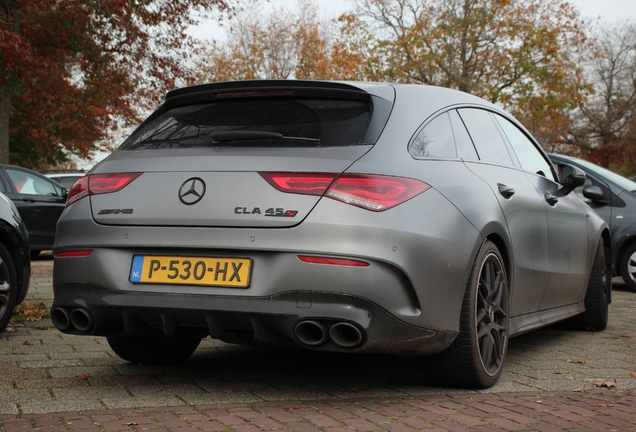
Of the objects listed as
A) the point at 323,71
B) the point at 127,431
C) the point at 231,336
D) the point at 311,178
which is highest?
the point at 323,71

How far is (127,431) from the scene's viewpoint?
3.43m

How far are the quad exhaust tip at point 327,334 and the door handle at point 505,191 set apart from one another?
1514 millimetres

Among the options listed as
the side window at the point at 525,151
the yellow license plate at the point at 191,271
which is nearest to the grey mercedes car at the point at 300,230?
the yellow license plate at the point at 191,271

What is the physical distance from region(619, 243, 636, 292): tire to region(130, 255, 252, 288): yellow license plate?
27.1 ft

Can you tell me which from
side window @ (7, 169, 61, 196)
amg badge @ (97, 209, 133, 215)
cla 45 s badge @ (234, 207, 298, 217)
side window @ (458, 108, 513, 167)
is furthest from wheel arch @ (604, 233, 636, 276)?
side window @ (7, 169, 61, 196)

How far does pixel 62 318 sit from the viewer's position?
4.29m

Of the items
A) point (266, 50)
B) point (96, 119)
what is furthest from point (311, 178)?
point (266, 50)

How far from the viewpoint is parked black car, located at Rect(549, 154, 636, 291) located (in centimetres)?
1084

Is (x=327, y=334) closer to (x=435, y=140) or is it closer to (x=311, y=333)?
(x=311, y=333)

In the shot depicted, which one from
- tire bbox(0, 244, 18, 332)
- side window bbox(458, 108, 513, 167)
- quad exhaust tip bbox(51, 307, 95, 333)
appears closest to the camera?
quad exhaust tip bbox(51, 307, 95, 333)

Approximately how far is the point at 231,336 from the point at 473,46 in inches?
1334

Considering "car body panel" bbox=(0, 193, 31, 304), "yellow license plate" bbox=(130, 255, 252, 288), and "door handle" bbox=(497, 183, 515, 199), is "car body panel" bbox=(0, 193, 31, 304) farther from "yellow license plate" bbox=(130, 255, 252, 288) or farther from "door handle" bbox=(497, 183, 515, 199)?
"door handle" bbox=(497, 183, 515, 199)

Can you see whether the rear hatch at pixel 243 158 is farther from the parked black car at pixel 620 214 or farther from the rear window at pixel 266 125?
the parked black car at pixel 620 214

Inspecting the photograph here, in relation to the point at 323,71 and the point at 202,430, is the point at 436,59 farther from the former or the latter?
the point at 202,430
